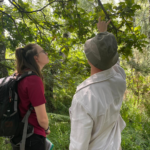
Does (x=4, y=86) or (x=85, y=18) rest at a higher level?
(x=85, y=18)

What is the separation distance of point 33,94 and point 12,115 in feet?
0.94

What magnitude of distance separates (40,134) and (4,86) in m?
0.61

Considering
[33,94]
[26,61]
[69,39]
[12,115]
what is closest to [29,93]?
[33,94]

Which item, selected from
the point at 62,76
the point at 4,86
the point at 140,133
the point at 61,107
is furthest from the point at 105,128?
the point at 61,107

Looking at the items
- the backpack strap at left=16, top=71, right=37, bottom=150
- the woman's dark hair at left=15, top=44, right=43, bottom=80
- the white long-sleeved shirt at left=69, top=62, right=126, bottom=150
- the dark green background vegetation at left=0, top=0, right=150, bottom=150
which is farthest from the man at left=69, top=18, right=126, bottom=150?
the dark green background vegetation at left=0, top=0, right=150, bottom=150

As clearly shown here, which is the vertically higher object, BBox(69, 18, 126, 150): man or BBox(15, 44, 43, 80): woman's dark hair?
BBox(15, 44, 43, 80): woman's dark hair

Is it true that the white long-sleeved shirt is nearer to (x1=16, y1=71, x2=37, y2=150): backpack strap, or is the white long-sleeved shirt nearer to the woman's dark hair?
(x1=16, y1=71, x2=37, y2=150): backpack strap

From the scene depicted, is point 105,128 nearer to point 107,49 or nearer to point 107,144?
point 107,144

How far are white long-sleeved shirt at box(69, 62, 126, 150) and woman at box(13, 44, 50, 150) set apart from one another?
49 centimetres

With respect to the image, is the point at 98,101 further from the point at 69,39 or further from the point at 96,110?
the point at 69,39

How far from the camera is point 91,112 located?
0.84 metres

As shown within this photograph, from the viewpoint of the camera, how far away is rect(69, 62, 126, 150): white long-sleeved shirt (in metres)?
0.85

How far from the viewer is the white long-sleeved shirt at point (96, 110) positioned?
85 centimetres

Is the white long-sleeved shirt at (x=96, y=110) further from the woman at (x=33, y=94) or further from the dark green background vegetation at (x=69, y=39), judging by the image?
the dark green background vegetation at (x=69, y=39)
